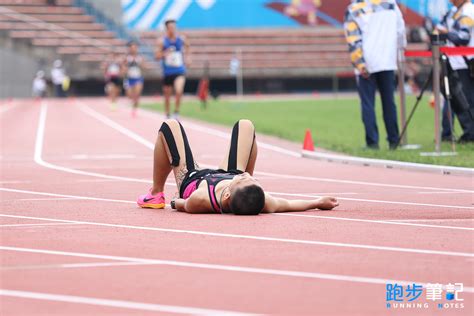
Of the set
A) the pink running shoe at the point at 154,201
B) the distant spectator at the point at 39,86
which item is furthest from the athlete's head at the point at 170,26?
the distant spectator at the point at 39,86

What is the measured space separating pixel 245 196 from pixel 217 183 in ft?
1.09

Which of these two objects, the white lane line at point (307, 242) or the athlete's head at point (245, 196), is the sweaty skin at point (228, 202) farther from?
the white lane line at point (307, 242)

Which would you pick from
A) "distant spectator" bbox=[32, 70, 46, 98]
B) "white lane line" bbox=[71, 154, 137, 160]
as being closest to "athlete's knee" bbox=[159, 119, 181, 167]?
"white lane line" bbox=[71, 154, 137, 160]

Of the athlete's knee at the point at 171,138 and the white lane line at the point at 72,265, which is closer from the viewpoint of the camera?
the white lane line at the point at 72,265

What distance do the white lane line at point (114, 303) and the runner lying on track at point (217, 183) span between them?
292 centimetres

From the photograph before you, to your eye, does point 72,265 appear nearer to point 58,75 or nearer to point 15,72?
point 58,75

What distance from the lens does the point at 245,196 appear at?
8250 mm

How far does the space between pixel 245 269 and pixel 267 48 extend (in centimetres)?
6422

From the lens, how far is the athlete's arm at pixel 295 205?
8719 mm

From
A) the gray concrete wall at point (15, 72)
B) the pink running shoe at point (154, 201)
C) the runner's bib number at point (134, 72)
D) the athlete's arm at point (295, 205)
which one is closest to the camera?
the athlete's arm at point (295, 205)

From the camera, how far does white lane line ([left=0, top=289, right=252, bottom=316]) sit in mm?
4977

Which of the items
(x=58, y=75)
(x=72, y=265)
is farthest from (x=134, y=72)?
(x=72, y=265)

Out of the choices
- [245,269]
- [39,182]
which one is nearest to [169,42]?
[39,182]

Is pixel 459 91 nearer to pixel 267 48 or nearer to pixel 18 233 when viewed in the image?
pixel 18 233
